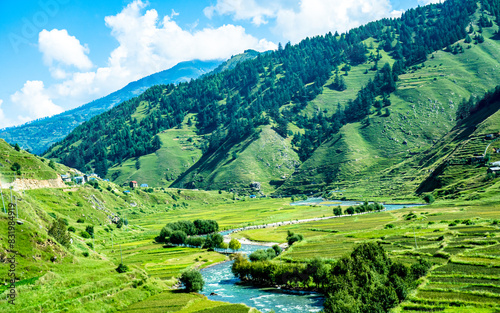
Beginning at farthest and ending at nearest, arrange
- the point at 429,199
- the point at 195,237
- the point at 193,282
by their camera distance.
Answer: the point at 429,199
the point at 195,237
the point at 193,282

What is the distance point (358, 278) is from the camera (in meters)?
60.1

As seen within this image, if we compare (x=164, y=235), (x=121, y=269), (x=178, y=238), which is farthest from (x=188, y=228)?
(x=121, y=269)

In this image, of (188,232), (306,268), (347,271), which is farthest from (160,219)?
(347,271)

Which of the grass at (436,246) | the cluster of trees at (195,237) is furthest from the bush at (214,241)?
the grass at (436,246)

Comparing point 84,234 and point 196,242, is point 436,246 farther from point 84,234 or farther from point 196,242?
point 84,234

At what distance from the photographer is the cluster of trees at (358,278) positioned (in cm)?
5366

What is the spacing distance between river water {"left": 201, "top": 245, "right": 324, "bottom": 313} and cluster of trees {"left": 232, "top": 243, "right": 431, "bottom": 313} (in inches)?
150

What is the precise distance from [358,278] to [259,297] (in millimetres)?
22581

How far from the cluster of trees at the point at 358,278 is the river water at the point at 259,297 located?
3807 mm

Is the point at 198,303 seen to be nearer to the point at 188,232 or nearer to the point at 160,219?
the point at 188,232

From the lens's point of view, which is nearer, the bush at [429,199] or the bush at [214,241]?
the bush at [214,241]

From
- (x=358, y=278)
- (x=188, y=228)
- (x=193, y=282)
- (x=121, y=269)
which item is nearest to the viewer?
(x=358, y=278)

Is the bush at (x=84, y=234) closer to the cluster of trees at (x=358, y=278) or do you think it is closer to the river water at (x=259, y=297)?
the river water at (x=259, y=297)

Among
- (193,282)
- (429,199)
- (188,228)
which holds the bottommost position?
(429,199)
